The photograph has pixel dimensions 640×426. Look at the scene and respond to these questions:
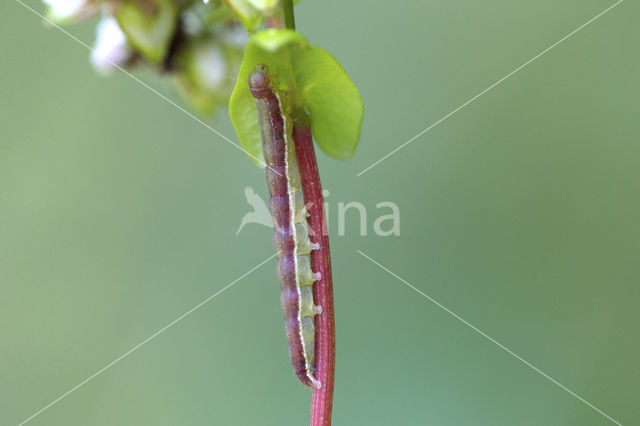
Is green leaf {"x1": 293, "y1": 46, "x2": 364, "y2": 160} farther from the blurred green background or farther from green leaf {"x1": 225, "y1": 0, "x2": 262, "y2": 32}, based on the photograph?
the blurred green background

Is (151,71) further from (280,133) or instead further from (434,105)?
(434,105)

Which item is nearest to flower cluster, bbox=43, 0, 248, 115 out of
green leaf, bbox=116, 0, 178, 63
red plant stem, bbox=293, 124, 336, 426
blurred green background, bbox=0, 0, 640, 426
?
green leaf, bbox=116, 0, 178, 63

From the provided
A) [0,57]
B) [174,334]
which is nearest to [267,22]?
[174,334]

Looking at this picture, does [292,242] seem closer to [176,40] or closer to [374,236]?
[176,40]

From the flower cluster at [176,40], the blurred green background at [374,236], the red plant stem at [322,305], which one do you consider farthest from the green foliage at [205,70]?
the blurred green background at [374,236]

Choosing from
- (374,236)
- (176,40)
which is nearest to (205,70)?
(176,40)

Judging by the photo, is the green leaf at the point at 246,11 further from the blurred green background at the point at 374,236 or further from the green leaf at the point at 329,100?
the blurred green background at the point at 374,236
